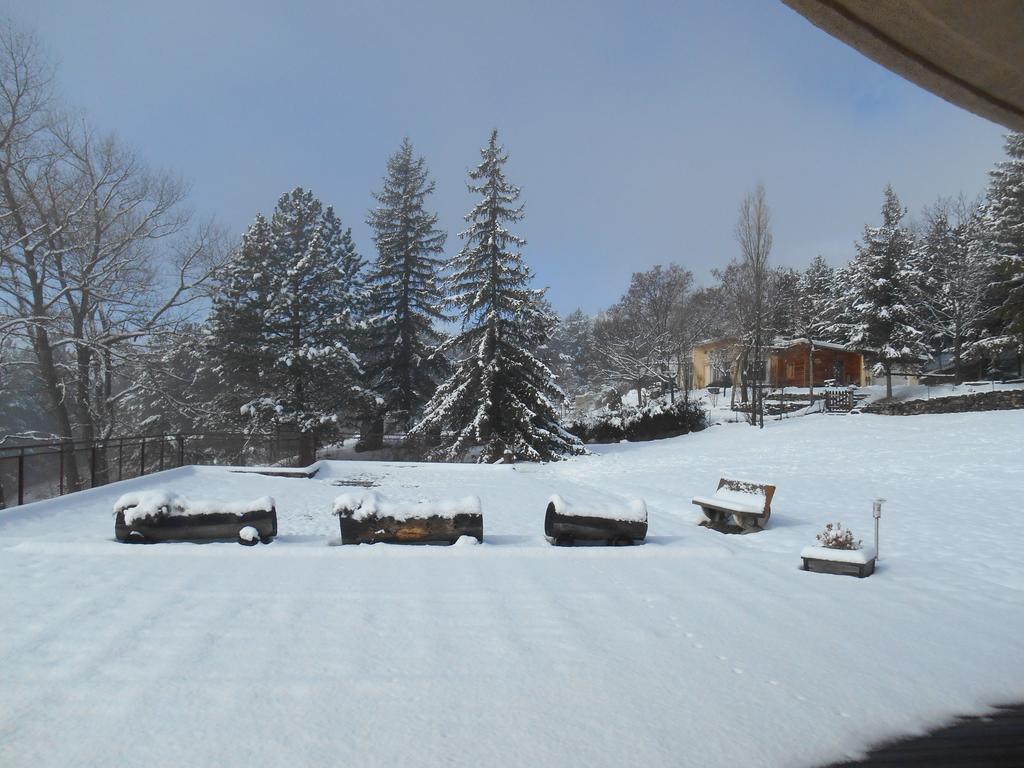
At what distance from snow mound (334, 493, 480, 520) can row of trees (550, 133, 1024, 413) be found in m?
26.7

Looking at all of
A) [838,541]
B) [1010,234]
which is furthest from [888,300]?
[838,541]

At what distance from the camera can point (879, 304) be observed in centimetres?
3600

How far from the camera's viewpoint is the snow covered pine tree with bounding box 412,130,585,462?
78.3 ft

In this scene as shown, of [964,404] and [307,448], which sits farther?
[964,404]

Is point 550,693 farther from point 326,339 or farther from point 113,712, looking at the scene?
point 326,339

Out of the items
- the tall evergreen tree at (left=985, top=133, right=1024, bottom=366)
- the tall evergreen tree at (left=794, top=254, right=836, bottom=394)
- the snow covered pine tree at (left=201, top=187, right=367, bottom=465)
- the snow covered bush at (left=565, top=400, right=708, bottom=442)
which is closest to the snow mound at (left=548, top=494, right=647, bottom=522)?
the snow covered pine tree at (left=201, top=187, right=367, bottom=465)

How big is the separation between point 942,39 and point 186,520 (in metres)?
8.68

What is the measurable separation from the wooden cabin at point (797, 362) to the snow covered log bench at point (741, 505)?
34.7 m

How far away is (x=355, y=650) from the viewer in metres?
4.29

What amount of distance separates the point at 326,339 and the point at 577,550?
2415 cm

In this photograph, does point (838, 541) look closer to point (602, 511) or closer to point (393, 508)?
point (602, 511)

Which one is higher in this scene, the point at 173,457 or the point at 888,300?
the point at 888,300

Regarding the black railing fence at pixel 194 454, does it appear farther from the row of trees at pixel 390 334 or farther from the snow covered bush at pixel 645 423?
the snow covered bush at pixel 645 423

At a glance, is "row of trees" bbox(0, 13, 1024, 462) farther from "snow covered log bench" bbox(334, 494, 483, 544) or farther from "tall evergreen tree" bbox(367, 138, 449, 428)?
"snow covered log bench" bbox(334, 494, 483, 544)
